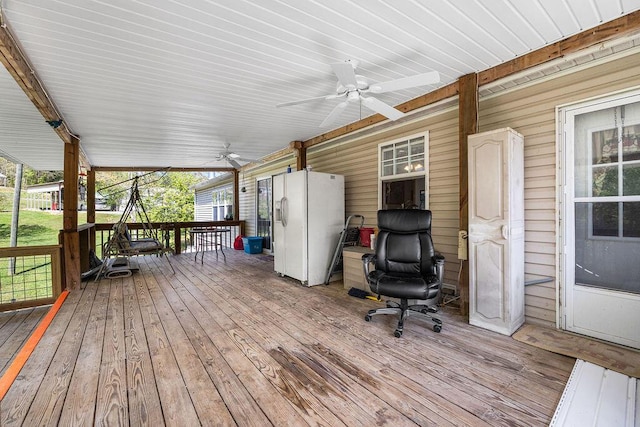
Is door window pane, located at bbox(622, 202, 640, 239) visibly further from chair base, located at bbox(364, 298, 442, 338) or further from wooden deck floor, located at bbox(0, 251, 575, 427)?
chair base, located at bbox(364, 298, 442, 338)

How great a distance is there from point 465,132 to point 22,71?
174 inches

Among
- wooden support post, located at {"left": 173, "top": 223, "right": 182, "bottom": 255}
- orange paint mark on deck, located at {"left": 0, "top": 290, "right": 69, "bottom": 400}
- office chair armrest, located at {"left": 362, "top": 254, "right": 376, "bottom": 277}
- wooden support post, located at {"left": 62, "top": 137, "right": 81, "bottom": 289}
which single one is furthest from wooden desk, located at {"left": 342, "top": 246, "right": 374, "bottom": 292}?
wooden support post, located at {"left": 173, "top": 223, "right": 182, "bottom": 255}

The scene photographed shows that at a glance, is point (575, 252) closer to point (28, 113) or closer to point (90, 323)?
point (90, 323)

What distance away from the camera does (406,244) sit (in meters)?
3.28

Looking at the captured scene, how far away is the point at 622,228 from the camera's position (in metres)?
2.56

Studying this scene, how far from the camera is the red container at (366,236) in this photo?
477cm

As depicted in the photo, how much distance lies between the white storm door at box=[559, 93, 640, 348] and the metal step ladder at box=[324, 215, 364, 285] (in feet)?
9.20

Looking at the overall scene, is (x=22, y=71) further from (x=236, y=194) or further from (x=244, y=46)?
(x=236, y=194)

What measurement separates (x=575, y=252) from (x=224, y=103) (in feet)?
14.6

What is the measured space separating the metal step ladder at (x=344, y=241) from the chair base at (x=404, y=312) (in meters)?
1.60

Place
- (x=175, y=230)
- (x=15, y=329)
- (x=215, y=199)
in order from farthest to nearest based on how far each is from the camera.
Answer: (x=215, y=199) < (x=175, y=230) < (x=15, y=329)

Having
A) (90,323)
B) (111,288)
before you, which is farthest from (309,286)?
(111,288)

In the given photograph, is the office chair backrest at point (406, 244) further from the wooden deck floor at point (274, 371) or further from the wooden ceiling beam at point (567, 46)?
the wooden ceiling beam at point (567, 46)

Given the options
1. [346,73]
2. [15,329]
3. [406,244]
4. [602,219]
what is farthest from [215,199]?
[602,219]
